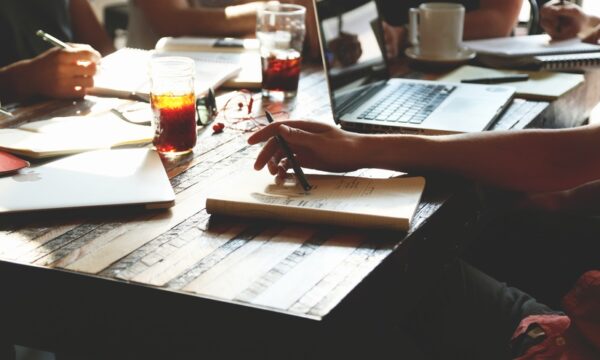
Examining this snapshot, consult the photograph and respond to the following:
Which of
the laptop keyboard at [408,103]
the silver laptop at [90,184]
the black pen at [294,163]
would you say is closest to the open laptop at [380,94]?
the laptop keyboard at [408,103]

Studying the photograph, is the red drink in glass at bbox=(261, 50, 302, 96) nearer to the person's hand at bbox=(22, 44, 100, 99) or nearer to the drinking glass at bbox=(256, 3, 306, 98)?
the drinking glass at bbox=(256, 3, 306, 98)

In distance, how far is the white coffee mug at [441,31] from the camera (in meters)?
1.98

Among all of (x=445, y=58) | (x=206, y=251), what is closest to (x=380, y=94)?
(x=445, y=58)

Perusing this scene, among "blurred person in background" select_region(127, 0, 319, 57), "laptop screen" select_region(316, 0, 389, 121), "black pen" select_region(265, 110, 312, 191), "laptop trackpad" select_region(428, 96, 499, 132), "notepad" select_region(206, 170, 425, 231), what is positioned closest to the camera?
"notepad" select_region(206, 170, 425, 231)

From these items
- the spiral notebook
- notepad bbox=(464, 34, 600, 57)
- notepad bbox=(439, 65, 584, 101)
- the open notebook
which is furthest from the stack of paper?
the spiral notebook

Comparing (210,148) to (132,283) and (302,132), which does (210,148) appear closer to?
(302,132)

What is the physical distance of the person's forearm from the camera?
117cm

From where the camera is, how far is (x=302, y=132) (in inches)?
45.2

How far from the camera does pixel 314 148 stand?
114 centimetres

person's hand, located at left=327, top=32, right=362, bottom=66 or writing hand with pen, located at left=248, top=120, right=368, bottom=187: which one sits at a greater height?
person's hand, located at left=327, top=32, right=362, bottom=66

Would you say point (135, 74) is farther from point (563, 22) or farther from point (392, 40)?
point (563, 22)

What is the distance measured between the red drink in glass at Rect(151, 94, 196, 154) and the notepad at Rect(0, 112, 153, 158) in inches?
2.5

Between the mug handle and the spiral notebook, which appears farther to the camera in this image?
the mug handle

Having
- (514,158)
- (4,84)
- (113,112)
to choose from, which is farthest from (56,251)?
(4,84)
